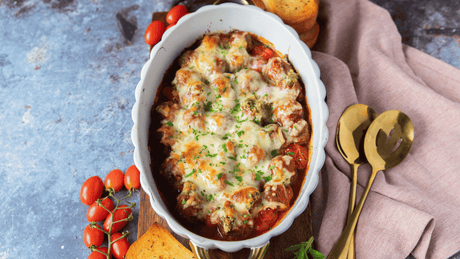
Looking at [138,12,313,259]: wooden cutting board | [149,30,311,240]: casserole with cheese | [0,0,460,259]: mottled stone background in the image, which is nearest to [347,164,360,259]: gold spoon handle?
[138,12,313,259]: wooden cutting board

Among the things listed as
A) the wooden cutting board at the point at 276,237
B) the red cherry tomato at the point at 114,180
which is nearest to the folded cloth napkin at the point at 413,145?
the wooden cutting board at the point at 276,237

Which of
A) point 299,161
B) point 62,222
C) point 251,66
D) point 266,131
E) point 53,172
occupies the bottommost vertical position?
point 62,222

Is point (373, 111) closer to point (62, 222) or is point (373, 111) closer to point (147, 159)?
point (147, 159)

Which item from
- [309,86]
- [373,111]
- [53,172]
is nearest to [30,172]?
[53,172]

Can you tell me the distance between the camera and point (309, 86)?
7.79 ft

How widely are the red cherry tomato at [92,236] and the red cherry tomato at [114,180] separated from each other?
1.11ft

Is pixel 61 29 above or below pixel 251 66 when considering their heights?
below

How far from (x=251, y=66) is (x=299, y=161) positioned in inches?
32.2

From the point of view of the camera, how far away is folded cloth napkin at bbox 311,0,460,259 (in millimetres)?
2332

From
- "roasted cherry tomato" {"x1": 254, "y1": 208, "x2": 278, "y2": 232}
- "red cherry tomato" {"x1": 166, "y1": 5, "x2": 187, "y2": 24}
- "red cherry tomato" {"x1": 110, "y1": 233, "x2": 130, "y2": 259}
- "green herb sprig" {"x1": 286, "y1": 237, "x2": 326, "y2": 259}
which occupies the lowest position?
"red cherry tomato" {"x1": 110, "y1": 233, "x2": 130, "y2": 259}

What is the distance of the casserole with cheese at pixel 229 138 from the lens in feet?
6.60

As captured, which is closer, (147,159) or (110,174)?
(147,159)

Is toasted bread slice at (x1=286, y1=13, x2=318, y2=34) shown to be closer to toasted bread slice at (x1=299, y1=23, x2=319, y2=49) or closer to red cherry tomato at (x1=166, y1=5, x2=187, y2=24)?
toasted bread slice at (x1=299, y1=23, x2=319, y2=49)

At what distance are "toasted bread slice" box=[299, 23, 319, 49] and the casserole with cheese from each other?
402 mm
